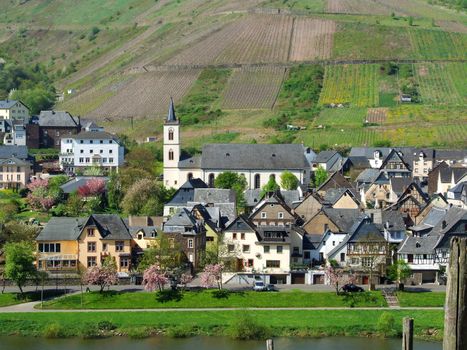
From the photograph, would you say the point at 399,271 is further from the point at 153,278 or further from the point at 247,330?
the point at 153,278

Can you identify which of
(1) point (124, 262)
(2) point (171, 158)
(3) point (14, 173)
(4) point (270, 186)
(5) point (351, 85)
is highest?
(5) point (351, 85)

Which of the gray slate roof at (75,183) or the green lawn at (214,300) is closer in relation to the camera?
the green lawn at (214,300)

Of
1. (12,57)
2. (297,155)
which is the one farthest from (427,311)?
(12,57)

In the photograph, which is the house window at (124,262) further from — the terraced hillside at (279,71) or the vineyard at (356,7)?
the vineyard at (356,7)

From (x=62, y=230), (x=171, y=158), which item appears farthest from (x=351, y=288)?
(x=171, y=158)

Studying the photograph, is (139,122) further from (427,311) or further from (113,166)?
(427,311)

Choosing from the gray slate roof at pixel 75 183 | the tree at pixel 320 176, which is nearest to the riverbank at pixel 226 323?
the gray slate roof at pixel 75 183
